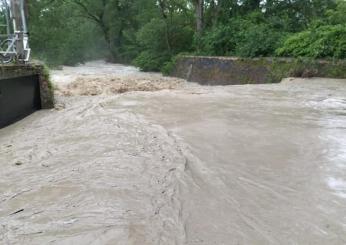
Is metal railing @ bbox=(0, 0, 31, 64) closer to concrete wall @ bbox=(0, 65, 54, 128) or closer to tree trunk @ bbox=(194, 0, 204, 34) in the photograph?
concrete wall @ bbox=(0, 65, 54, 128)

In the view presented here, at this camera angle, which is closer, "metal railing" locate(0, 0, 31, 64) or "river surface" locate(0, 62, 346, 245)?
"river surface" locate(0, 62, 346, 245)

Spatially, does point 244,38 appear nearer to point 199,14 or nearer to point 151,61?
point 199,14

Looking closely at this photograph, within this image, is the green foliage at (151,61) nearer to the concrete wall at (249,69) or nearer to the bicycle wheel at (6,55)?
the concrete wall at (249,69)

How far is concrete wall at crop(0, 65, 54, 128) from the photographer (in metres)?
8.85

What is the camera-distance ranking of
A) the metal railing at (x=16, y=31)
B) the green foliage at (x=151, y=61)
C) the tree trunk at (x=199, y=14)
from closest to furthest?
the metal railing at (x=16, y=31) < the tree trunk at (x=199, y=14) < the green foliage at (x=151, y=61)

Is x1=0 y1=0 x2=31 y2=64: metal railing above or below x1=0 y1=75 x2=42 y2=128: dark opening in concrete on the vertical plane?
above

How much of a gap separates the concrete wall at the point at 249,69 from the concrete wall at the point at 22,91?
25.9 feet

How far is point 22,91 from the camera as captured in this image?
971 cm

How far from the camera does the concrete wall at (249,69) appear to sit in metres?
13.4

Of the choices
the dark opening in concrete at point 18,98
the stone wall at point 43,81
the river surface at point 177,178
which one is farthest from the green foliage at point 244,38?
the dark opening in concrete at point 18,98

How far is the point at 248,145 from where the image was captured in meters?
5.98

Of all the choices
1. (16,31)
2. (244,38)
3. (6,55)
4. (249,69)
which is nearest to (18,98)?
(6,55)

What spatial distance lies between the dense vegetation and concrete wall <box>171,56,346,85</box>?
480mm

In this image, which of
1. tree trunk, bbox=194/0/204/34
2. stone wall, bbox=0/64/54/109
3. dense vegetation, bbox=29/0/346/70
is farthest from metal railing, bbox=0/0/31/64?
tree trunk, bbox=194/0/204/34
